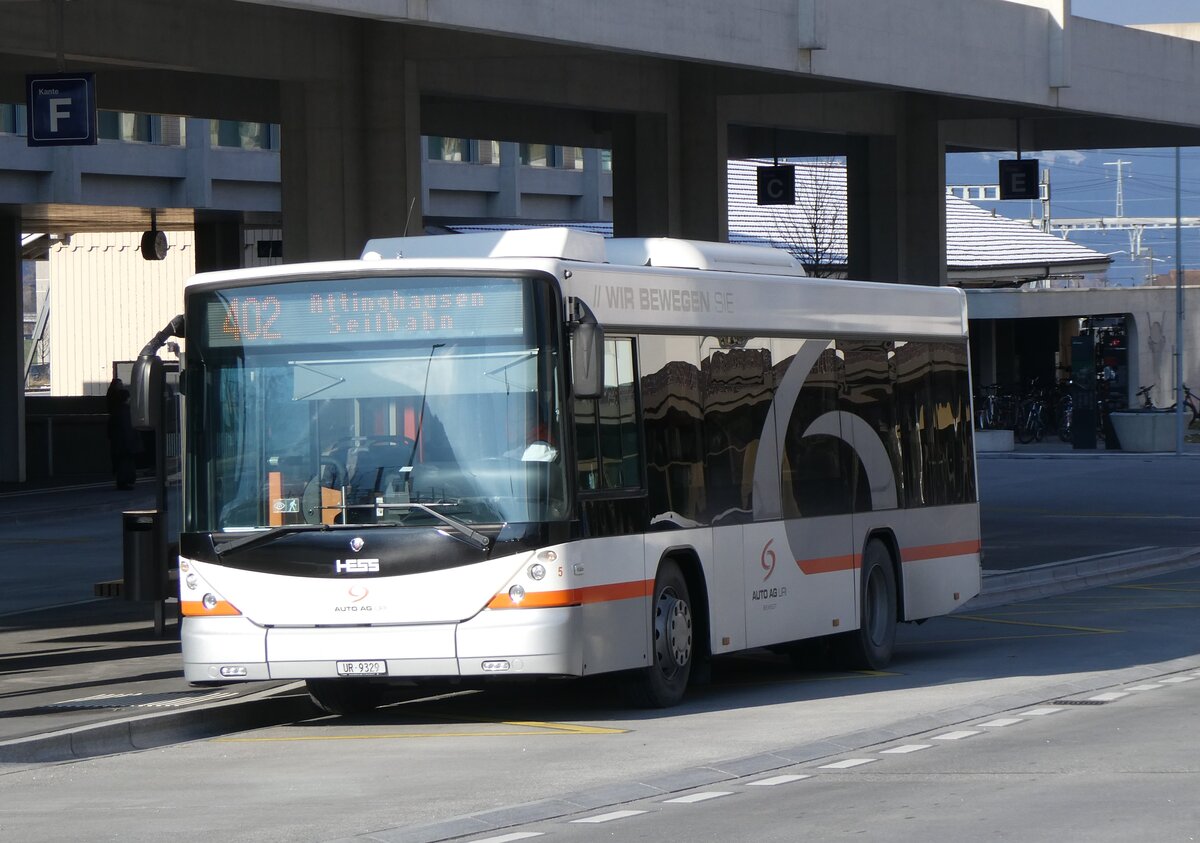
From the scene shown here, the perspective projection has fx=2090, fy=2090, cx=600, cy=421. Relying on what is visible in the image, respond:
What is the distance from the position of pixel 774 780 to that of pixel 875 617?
19.7ft

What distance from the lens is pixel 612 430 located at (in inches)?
507

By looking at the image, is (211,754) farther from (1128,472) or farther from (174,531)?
(1128,472)

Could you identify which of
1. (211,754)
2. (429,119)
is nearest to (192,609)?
(211,754)

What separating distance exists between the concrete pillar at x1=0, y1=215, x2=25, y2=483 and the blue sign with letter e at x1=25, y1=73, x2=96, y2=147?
2418cm

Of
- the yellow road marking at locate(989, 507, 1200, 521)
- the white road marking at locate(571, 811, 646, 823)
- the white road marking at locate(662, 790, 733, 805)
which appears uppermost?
the white road marking at locate(571, 811, 646, 823)

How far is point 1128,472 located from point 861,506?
2806 cm

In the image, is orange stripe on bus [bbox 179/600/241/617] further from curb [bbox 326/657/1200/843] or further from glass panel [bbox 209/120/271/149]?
glass panel [bbox 209/120/271/149]

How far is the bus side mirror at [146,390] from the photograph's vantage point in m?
12.7

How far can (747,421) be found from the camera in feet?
47.4

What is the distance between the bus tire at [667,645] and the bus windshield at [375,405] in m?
1.31

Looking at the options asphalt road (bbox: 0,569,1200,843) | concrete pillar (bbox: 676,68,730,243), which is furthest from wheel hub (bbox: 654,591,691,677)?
concrete pillar (bbox: 676,68,730,243)

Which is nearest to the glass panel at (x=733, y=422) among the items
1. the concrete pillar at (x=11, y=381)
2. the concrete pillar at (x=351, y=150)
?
the concrete pillar at (x=351, y=150)

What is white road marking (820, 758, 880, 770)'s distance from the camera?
35.7 feet

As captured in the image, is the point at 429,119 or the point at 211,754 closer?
the point at 211,754
